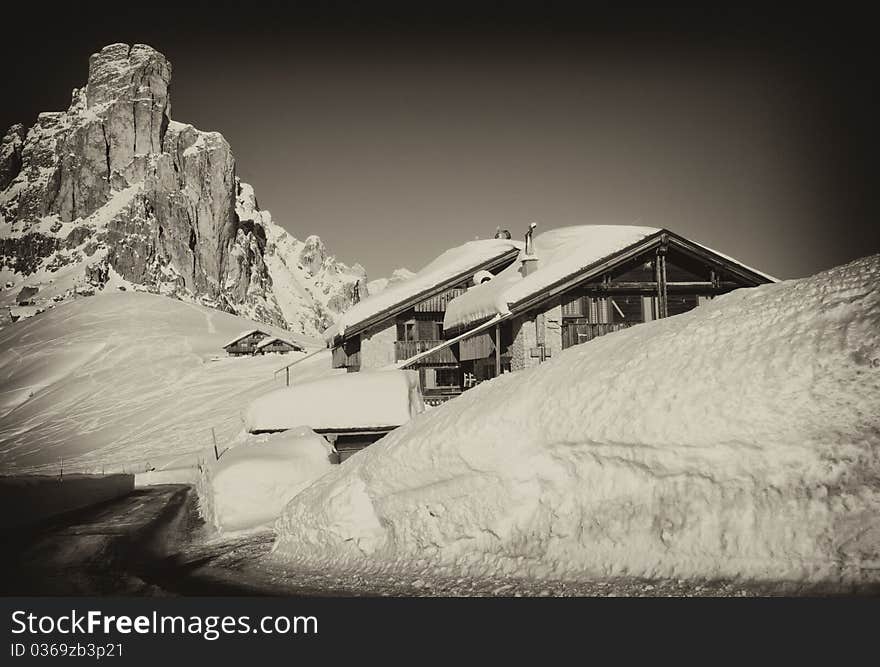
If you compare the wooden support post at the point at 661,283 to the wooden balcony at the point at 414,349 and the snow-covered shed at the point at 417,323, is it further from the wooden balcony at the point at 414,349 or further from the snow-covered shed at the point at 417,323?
the wooden balcony at the point at 414,349

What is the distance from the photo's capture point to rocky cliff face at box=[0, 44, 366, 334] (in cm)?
14662

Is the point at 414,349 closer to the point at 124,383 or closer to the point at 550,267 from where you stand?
the point at 550,267

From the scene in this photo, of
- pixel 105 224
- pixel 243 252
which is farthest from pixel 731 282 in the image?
pixel 243 252

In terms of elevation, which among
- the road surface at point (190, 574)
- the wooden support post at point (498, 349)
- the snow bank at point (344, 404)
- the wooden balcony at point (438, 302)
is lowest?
the road surface at point (190, 574)

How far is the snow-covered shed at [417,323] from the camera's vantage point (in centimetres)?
2427

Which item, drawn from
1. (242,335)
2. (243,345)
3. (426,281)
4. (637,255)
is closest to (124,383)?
(243,345)

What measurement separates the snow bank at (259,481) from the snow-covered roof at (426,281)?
12.6m

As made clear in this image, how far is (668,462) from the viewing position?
6.09 meters

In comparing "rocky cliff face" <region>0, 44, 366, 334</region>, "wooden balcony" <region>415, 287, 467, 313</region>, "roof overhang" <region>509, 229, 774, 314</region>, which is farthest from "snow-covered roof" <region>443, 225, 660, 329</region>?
"rocky cliff face" <region>0, 44, 366, 334</region>

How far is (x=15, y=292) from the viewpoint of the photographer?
137 meters

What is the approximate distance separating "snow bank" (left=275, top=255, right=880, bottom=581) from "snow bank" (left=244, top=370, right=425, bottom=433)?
5.56 m

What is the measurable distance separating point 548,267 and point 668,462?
13.8 meters

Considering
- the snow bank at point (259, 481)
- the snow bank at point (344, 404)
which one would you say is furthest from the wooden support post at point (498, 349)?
the snow bank at point (259, 481)

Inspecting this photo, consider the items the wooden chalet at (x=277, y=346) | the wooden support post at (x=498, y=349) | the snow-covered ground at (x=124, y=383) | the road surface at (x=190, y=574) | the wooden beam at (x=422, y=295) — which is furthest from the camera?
the wooden chalet at (x=277, y=346)
